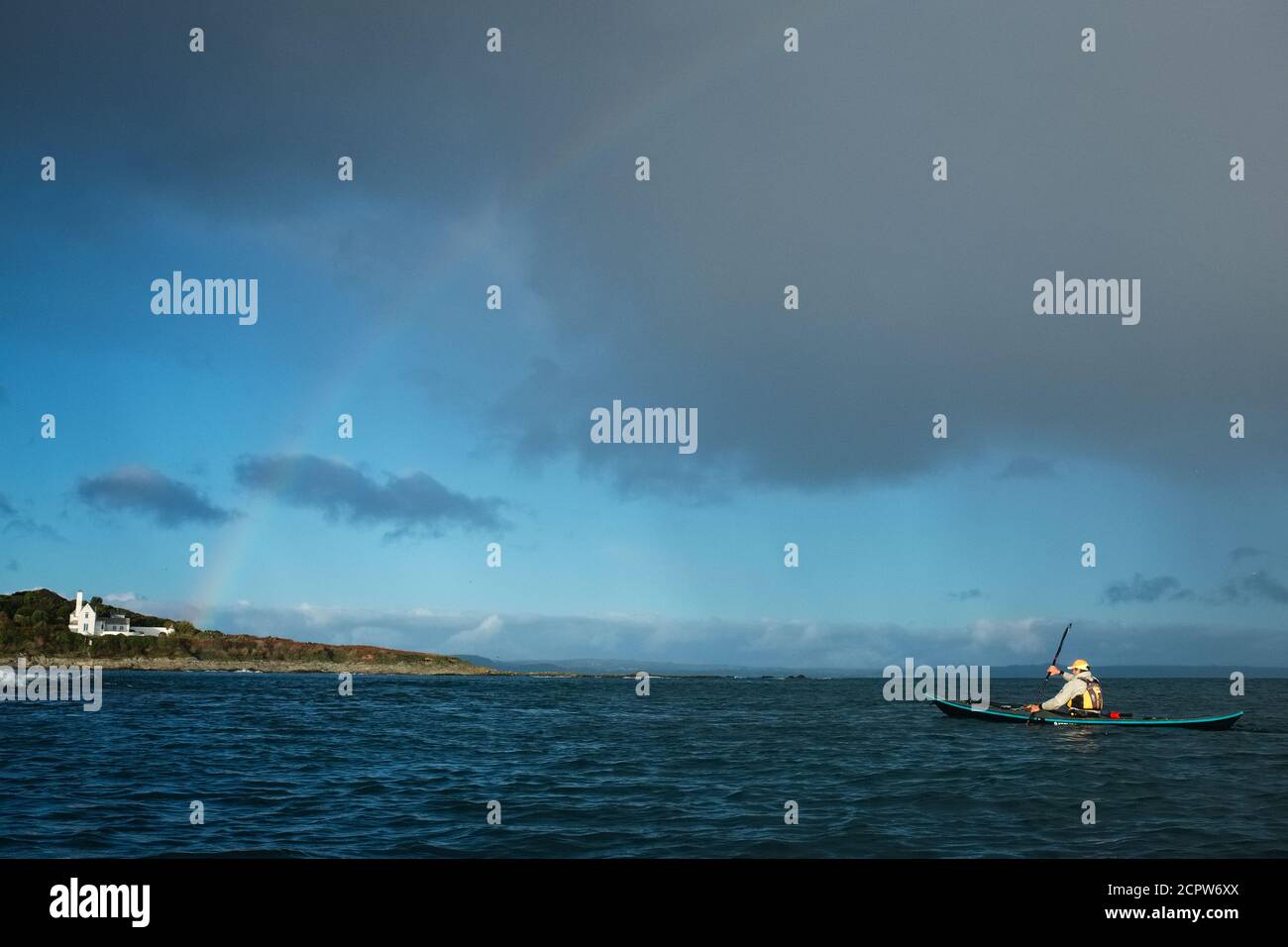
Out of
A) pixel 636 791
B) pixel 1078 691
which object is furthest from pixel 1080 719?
pixel 636 791

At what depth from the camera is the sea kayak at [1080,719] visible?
5234cm

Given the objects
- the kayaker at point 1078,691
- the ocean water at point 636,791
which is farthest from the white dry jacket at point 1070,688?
the ocean water at point 636,791

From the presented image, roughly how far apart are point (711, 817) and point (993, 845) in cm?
815

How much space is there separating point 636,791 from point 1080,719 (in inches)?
1238

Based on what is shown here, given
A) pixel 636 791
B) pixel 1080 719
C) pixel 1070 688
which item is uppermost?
pixel 636 791

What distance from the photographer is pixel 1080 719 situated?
50875 mm

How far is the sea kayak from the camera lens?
2061 inches

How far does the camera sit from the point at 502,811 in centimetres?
2861

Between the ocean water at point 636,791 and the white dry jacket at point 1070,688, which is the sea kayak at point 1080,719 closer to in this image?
the white dry jacket at point 1070,688

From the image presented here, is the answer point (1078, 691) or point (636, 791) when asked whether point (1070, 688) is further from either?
point (636, 791)

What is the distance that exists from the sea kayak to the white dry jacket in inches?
22.0
